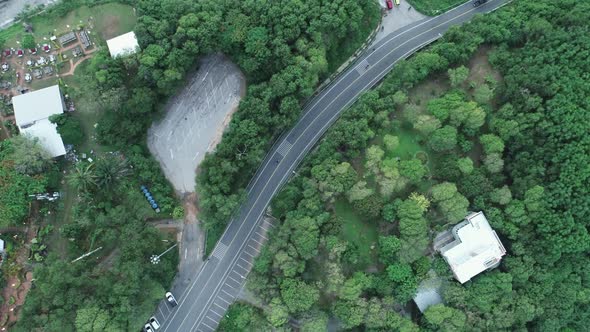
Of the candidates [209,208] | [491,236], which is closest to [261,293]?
[209,208]

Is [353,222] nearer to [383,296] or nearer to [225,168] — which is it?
[383,296]

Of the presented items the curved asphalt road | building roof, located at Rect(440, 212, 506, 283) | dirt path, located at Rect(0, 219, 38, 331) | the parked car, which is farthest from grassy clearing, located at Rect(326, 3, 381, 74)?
dirt path, located at Rect(0, 219, 38, 331)

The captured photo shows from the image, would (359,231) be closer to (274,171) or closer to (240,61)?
(274,171)

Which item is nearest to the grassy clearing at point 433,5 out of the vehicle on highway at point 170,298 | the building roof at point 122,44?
the building roof at point 122,44

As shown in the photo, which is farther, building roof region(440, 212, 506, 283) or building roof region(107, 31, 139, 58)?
building roof region(107, 31, 139, 58)

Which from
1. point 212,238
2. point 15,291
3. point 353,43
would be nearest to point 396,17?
point 353,43

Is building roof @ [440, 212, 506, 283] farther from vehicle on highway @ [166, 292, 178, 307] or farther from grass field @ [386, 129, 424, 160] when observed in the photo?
vehicle on highway @ [166, 292, 178, 307]
